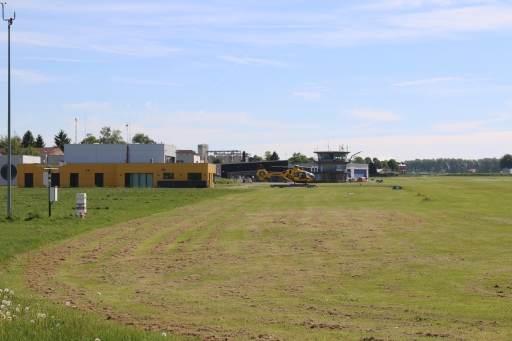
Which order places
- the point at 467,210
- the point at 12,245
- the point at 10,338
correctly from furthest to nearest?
the point at 467,210
the point at 12,245
the point at 10,338

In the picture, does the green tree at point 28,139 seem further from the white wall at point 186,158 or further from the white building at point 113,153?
the white building at point 113,153

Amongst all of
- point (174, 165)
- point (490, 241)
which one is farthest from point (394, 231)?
point (174, 165)

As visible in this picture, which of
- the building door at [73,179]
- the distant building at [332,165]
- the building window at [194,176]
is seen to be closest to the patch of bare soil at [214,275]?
the building window at [194,176]

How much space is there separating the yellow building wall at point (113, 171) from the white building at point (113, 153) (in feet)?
18.2

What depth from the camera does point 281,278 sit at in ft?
56.2

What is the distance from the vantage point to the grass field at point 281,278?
11945 mm

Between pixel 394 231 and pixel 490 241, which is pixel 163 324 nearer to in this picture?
pixel 490 241

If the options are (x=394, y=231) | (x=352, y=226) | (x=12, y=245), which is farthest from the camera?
(x=352, y=226)

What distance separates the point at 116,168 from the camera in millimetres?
102562

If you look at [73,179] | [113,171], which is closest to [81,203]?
[113,171]

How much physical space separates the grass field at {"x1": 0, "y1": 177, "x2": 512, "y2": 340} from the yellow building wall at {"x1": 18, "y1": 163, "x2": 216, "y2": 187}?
69617 millimetres

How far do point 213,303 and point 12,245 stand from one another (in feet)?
38.4

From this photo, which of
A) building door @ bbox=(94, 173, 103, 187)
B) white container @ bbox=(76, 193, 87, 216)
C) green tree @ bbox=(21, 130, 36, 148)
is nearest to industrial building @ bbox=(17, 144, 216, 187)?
building door @ bbox=(94, 173, 103, 187)

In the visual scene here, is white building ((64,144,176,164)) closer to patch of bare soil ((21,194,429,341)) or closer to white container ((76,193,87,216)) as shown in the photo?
white container ((76,193,87,216))
